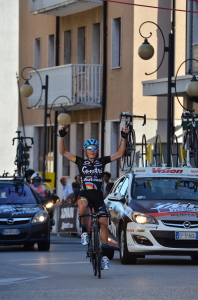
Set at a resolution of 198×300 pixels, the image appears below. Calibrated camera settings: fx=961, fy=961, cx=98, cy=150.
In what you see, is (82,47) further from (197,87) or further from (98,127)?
(197,87)

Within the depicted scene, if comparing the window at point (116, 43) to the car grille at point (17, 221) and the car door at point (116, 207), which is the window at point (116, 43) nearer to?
the car grille at point (17, 221)

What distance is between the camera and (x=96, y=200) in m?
13.2

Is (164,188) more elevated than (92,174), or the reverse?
(92,174)

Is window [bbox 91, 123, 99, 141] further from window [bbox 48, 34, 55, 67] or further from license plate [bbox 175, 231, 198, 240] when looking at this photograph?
license plate [bbox 175, 231, 198, 240]

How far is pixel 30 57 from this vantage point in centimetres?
4162

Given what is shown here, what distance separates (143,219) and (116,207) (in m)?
1.45

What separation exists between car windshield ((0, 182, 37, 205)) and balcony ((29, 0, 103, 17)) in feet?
47.3

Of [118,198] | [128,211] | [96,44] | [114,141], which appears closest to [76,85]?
[96,44]

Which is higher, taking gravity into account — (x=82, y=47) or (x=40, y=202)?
(x=82, y=47)

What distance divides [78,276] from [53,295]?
2.45 metres

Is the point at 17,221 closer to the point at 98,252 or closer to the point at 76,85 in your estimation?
the point at 98,252

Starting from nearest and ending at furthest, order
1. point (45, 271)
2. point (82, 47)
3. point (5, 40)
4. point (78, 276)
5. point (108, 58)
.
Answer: point (78, 276)
point (45, 271)
point (108, 58)
point (82, 47)
point (5, 40)

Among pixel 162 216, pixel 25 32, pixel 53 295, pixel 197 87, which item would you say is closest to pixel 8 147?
pixel 25 32

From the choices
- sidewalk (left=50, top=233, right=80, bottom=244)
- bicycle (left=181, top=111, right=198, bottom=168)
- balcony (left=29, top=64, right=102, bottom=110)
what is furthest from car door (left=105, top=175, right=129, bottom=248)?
balcony (left=29, top=64, right=102, bottom=110)
